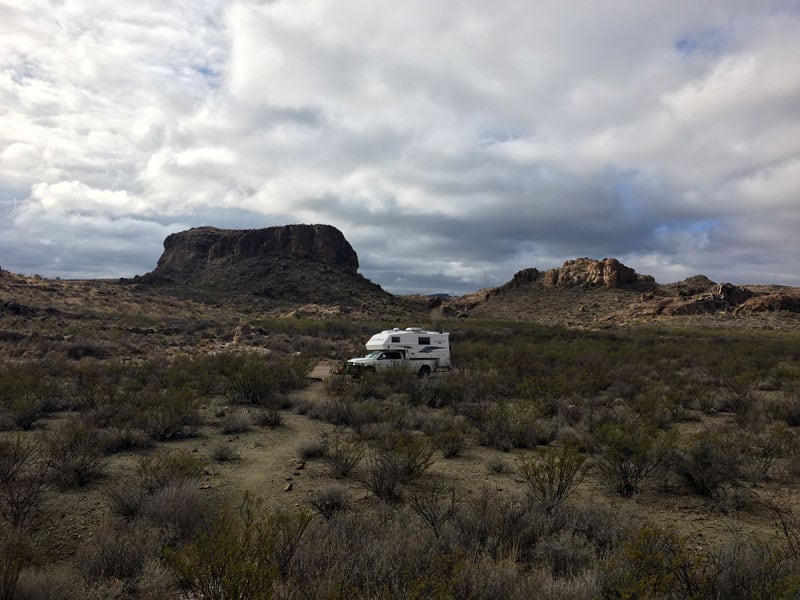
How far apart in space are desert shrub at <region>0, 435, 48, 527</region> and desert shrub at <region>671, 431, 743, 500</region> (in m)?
9.61

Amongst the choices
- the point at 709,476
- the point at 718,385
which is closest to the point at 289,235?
the point at 718,385

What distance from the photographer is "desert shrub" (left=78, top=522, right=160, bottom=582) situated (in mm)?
4305

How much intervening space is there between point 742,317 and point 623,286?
25089 mm

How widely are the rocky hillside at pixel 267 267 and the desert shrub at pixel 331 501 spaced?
6244cm

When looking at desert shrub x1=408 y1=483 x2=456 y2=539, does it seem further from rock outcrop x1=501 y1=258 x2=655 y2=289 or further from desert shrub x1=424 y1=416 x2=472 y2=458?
rock outcrop x1=501 y1=258 x2=655 y2=289

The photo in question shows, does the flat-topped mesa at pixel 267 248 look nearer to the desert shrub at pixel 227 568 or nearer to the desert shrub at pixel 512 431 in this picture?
the desert shrub at pixel 512 431

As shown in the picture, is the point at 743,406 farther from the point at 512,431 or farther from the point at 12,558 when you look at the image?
the point at 12,558

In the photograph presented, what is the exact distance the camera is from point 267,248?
96.1 m

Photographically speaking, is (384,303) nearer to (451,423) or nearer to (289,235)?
(289,235)

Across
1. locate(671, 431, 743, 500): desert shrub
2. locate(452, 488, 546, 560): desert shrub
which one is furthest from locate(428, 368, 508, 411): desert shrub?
locate(452, 488, 546, 560): desert shrub

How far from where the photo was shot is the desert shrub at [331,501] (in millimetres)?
6090

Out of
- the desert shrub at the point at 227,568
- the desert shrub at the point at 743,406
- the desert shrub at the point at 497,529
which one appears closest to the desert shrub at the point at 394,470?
the desert shrub at the point at 497,529

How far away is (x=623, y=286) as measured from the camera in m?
78.8

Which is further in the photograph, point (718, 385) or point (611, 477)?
point (718, 385)
